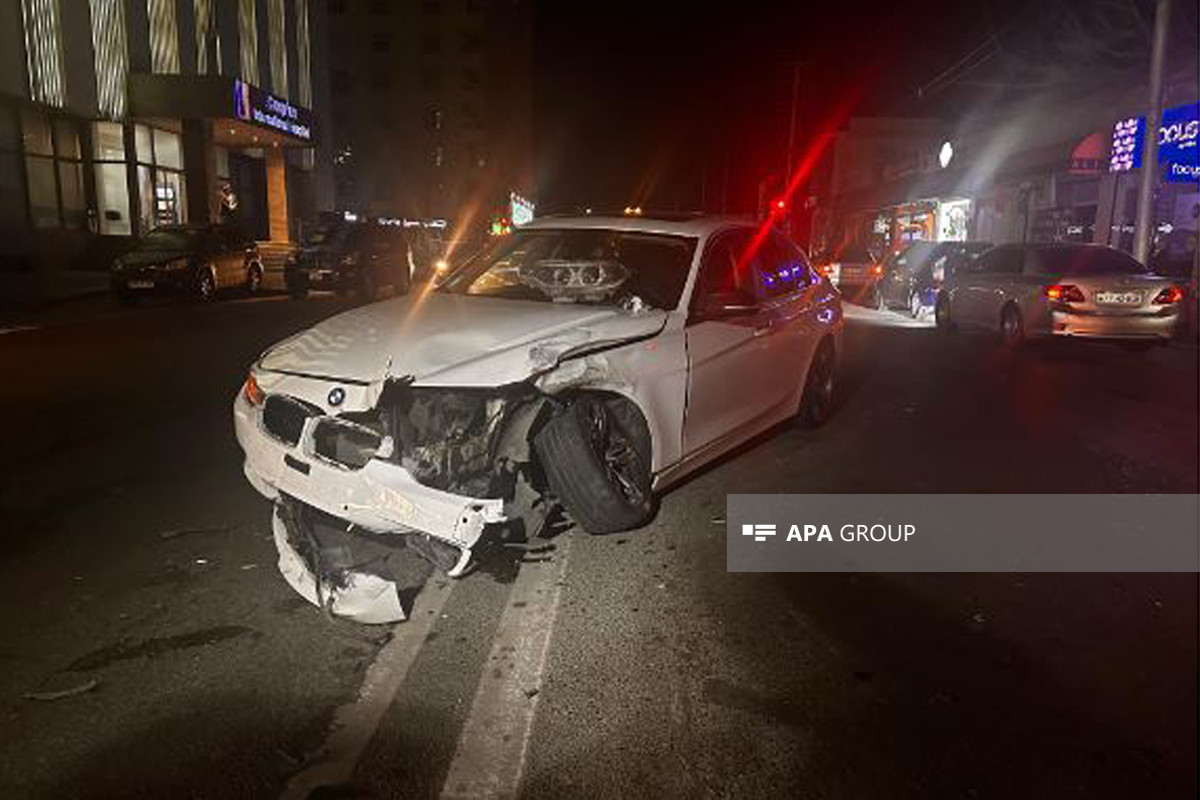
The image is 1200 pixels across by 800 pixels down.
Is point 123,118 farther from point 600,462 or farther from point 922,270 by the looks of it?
point 600,462

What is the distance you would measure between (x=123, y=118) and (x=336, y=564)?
28.0m

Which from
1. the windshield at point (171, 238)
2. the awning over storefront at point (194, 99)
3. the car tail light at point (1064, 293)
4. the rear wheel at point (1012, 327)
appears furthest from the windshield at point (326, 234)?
the car tail light at point (1064, 293)

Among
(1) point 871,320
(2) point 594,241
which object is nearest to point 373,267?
(1) point 871,320

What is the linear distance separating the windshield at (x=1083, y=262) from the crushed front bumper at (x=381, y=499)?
1117 centimetres

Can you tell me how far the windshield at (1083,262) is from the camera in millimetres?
12295

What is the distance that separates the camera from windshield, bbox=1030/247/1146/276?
40.3ft

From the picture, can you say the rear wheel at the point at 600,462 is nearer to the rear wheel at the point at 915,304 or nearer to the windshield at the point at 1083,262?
the windshield at the point at 1083,262

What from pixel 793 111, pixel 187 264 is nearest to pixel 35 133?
pixel 187 264

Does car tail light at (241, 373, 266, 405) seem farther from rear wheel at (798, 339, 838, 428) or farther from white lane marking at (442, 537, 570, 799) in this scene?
rear wheel at (798, 339, 838, 428)

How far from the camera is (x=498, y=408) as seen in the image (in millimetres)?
3951

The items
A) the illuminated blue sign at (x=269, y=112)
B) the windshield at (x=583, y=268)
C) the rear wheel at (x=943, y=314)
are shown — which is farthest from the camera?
the illuminated blue sign at (x=269, y=112)

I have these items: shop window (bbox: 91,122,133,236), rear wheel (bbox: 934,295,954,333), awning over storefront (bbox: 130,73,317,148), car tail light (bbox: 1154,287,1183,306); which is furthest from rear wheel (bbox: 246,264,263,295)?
car tail light (bbox: 1154,287,1183,306)

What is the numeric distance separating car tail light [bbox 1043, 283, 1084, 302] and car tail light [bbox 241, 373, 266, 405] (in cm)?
1077
